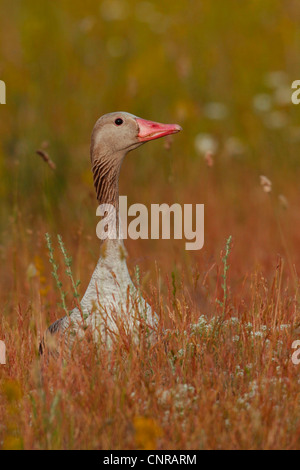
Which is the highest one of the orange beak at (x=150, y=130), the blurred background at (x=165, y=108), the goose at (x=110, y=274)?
the blurred background at (x=165, y=108)

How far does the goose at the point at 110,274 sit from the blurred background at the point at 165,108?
7.25ft

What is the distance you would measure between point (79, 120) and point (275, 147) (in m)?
2.61

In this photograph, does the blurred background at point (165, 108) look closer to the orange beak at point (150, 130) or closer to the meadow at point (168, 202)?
the meadow at point (168, 202)

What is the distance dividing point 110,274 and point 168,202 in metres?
4.47

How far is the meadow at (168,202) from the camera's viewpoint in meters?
3.08

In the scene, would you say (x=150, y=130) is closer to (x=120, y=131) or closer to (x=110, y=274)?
(x=120, y=131)

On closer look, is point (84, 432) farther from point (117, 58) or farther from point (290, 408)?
point (117, 58)

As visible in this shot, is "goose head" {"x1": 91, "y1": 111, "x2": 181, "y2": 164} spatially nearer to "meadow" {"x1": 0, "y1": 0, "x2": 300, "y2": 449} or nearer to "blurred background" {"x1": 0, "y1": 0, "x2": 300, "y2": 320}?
"meadow" {"x1": 0, "y1": 0, "x2": 300, "y2": 449}

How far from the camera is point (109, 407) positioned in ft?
10.0

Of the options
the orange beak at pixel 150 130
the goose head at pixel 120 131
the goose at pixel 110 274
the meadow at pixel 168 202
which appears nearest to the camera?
the meadow at pixel 168 202

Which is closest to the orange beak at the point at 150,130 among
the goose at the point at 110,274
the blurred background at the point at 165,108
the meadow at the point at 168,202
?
the goose at the point at 110,274

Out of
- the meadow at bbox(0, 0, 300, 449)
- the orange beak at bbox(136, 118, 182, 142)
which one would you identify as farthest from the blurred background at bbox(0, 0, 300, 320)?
the orange beak at bbox(136, 118, 182, 142)

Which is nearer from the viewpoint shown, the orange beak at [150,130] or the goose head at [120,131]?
the orange beak at [150,130]

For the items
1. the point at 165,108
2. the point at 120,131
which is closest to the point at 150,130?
the point at 120,131
